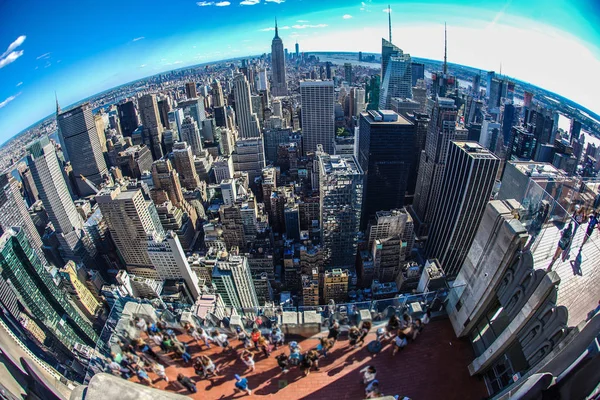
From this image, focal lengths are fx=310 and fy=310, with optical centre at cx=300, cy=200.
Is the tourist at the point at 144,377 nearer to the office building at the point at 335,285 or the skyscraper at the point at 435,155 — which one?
the office building at the point at 335,285

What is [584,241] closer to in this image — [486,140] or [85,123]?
[486,140]

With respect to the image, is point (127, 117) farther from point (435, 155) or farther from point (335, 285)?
point (335, 285)

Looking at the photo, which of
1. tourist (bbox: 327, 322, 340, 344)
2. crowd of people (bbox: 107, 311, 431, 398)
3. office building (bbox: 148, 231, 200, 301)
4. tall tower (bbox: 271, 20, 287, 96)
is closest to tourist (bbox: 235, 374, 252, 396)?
crowd of people (bbox: 107, 311, 431, 398)

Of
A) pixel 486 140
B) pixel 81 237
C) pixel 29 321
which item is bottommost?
pixel 81 237

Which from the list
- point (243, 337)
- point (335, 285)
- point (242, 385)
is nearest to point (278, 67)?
point (335, 285)

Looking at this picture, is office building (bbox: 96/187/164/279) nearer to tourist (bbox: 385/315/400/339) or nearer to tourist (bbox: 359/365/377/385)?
tourist (bbox: 385/315/400/339)

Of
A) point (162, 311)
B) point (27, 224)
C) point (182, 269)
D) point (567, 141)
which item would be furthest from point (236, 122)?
point (162, 311)
